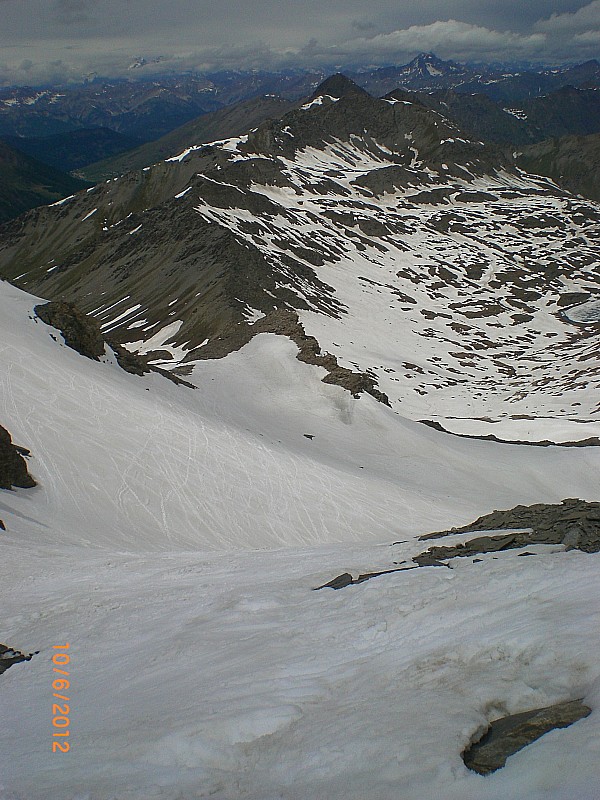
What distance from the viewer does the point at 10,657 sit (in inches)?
373

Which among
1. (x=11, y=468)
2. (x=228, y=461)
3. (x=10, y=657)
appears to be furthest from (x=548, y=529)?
(x=228, y=461)

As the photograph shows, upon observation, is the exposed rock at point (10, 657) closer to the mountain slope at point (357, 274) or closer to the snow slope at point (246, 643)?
the snow slope at point (246, 643)

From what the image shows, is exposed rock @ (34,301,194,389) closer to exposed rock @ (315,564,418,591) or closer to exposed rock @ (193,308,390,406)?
exposed rock @ (193,308,390,406)

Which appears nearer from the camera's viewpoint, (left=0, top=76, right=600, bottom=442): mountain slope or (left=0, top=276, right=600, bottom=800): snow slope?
(left=0, top=276, right=600, bottom=800): snow slope

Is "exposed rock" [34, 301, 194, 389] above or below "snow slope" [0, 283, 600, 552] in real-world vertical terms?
above

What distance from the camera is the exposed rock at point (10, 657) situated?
30.4 feet

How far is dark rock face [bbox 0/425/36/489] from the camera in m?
17.4

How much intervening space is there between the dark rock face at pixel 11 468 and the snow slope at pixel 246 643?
45cm

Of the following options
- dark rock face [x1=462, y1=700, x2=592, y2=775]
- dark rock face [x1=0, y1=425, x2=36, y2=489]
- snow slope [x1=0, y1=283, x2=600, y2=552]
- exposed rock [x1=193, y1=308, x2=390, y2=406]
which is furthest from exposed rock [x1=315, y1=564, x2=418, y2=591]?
exposed rock [x1=193, y1=308, x2=390, y2=406]

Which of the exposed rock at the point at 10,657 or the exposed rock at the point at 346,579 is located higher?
the exposed rock at the point at 10,657

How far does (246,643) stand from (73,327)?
24.8m

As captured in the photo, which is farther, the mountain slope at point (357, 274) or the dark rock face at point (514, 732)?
the mountain slope at point (357, 274)
